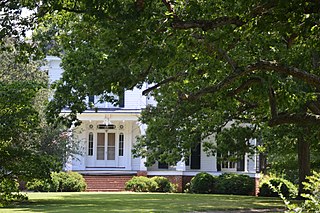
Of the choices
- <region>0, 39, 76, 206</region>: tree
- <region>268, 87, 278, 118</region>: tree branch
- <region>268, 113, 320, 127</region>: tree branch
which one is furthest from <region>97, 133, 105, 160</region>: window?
<region>268, 87, 278, 118</region>: tree branch

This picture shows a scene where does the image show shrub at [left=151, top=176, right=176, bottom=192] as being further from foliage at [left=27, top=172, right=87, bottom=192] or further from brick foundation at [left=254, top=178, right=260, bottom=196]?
brick foundation at [left=254, top=178, right=260, bottom=196]

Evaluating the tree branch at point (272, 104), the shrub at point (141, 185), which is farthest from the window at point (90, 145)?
the tree branch at point (272, 104)

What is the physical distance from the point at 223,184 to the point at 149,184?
4.57m

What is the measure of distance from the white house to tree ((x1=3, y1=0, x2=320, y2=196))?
16.8m

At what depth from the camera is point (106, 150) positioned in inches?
1834

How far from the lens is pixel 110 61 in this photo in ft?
51.8

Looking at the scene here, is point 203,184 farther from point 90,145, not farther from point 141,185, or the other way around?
point 90,145

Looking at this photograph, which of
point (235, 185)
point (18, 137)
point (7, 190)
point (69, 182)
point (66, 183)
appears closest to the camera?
point (7, 190)

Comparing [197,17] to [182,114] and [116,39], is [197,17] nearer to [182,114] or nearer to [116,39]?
[116,39]

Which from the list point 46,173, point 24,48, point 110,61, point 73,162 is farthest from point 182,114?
point 73,162

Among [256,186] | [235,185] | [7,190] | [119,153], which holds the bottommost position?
[256,186]

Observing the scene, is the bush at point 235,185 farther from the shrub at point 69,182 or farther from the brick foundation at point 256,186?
the shrub at point 69,182

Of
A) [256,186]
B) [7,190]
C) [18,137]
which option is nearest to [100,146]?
[256,186]

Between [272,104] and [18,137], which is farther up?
[272,104]
